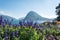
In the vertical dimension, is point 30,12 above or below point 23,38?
above

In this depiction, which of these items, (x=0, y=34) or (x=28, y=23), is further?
(x=28, y=23)

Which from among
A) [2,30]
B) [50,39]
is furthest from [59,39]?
[2,30]

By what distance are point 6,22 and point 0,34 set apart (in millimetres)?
623

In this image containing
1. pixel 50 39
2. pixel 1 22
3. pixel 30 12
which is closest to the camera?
pixel 1 22

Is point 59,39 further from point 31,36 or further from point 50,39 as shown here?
point 31,36

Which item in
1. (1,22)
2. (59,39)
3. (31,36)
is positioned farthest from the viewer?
(59,39)

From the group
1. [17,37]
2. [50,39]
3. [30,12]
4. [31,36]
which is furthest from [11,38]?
[30,12]

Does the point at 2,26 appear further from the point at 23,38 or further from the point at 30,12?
the point at 30,12

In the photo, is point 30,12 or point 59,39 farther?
point 30,12

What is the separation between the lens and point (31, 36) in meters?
3.25

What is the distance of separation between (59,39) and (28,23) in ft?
2.62

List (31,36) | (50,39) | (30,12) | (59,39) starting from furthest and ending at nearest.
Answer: (30,12), (59,39), (50,39), (31,36)

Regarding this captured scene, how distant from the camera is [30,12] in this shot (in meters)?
6.07

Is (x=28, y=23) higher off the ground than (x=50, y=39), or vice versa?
(x=28, y=23)
